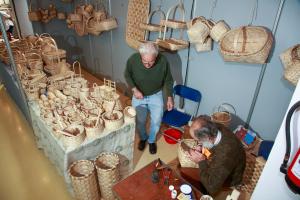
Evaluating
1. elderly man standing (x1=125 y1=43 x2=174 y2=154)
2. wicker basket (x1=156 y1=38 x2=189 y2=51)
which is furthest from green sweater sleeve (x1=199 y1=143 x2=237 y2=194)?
wicker basket (x1=156 y1=38 x2=189 y2=51)

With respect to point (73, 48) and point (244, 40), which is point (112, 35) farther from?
point (244, 40)

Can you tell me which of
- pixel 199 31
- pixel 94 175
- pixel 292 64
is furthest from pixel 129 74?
pixel 292 64

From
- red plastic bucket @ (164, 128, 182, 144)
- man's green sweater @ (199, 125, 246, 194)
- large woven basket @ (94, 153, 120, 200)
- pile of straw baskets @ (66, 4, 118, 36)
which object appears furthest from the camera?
A: pile of straw baskets @ (66, 4, 118, 36)

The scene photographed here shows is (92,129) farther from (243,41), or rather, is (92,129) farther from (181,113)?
(243,41)

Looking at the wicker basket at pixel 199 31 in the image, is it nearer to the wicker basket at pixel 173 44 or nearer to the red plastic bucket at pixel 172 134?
the wicker basket at pixel 173 44

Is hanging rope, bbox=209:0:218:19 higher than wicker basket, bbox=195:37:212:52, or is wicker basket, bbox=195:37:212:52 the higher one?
hanging rope, bbox=209:0:218:19

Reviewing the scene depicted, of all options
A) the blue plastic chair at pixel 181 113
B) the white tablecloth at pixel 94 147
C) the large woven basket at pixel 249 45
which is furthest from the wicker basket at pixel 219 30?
the white tablecloth at pixel 94 147

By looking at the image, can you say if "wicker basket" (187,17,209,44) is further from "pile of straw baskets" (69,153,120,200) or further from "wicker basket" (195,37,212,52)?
"pile of straw baskets" (69,153,120,200)

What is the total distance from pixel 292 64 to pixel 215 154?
3.86 feet

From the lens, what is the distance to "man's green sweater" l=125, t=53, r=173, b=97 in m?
3.02

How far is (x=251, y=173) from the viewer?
2754mm

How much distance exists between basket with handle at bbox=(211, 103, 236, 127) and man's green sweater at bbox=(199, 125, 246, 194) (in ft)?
3.32

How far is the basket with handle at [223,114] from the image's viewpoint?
3.09 metres

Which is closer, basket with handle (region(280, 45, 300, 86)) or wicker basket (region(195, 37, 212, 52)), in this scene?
basket with handle (region(280, 45, 300, 86))
